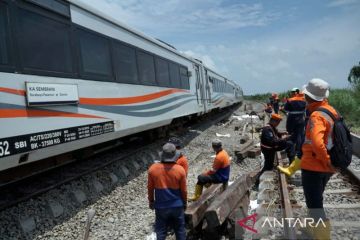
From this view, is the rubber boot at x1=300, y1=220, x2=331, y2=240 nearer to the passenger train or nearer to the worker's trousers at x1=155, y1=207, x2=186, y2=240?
the worker's trousers at x1=155, y1=207, x2=186, y2=240

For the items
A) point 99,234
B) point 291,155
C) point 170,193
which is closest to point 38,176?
point 99,234

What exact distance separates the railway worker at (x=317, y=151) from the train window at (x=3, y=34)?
368 cm

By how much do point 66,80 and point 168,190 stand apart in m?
2.71

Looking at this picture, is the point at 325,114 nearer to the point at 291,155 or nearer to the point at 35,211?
the point at 35,211

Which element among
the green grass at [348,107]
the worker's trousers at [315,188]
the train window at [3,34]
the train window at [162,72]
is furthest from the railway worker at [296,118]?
the green grass at [348,107]

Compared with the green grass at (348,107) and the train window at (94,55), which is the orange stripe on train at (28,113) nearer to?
the train window at (94,55)

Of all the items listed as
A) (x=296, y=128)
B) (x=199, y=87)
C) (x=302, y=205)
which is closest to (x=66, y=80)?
(x=302, y=205)

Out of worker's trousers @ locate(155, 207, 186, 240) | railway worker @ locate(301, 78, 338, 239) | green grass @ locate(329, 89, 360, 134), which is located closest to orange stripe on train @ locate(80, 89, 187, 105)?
worker's trousers @ locate(155, 207, 186, 240)

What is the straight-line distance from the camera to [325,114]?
13.1 ft

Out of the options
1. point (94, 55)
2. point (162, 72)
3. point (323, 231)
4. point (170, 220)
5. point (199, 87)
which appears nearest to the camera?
point (323, 231)

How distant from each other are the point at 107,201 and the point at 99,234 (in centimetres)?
145

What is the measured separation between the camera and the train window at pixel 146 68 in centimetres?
973

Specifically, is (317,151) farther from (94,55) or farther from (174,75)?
(174,75)

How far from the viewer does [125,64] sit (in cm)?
876
